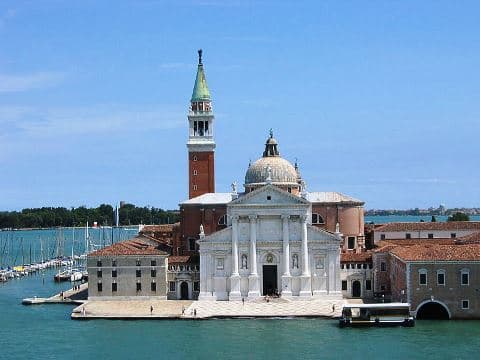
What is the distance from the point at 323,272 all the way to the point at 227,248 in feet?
19.4

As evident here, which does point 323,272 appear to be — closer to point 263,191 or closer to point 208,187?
point 263,191

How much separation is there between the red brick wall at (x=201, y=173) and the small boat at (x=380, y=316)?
26.4 meters

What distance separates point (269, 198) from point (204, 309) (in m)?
7.81

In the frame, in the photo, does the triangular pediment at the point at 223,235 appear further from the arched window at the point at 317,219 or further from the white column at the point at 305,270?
the arched window at the point at 317,219

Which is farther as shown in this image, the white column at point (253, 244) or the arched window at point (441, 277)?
the white column at point (253, 244)

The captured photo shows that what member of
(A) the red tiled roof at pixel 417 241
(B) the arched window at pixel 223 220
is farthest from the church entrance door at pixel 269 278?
(A) the red tiled roof at pixel 417 241

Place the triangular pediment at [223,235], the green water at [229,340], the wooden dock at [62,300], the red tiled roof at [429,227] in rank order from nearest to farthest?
the green water at [229,340]
the triangular pediment at [223,235]
the wooden dock at [62,300]
the red tiled roof at [429,227]

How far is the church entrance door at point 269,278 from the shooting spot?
2409 inches

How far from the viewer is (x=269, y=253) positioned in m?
61.0

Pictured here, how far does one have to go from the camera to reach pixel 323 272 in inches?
2398

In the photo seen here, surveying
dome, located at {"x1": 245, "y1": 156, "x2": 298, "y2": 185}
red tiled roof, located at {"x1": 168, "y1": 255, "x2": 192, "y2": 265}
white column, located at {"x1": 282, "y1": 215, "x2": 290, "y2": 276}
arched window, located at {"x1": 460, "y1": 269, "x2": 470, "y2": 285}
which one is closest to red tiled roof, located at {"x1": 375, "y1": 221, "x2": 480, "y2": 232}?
dome, located at {"x1": 245, "y1": 156, "x2": 298, "y2": 185}

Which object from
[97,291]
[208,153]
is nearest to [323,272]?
[97,291]

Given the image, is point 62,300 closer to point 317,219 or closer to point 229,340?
point 317,219

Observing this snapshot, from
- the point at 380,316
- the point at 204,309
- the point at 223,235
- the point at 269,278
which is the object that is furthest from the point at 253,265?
the point at 380,316
